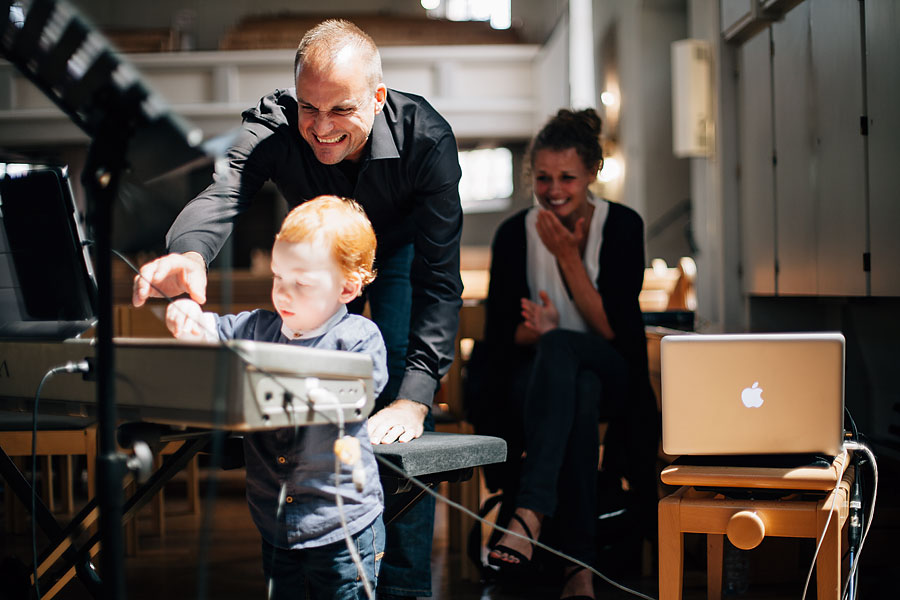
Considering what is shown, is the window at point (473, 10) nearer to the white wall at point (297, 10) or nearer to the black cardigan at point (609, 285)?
the white wall at point (297, 10)

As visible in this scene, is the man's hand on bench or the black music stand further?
the man's hand on bench

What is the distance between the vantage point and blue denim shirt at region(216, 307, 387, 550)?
4.01ft

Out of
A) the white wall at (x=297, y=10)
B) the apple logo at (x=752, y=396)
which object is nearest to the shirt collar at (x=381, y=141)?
the apple logo at (x=752, y=396)

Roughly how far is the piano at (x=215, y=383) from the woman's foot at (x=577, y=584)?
3.44 ft

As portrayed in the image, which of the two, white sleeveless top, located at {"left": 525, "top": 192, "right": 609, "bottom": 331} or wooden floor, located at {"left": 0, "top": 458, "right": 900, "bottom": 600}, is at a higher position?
white sleeveless top, located at {"left": 525, "top": 192, "right": 609, "bottom": 331}

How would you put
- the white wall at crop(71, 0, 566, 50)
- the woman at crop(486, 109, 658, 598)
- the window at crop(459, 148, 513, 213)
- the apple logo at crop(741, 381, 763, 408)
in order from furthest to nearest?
1. the white wall at crop(71, 0, 566, 50)
2. the window at crop(459, 148, 513, 213)
3. the woman at crop(486, 109, 658, 598)
4. the apple logo at crop(741, 381, 763, 408)

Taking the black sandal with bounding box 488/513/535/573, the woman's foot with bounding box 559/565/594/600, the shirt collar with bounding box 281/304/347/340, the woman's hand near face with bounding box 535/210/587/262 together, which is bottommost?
the woman's foot with bounding box 559/565/594/600

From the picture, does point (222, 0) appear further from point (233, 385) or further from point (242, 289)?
point (233, 385)

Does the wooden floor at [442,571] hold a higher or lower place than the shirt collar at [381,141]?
lower

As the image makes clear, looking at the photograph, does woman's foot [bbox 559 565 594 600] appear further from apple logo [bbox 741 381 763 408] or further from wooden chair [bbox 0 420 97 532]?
wooden chair [bbox 0 420 97 532]

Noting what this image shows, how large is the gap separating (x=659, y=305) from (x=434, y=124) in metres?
3.48

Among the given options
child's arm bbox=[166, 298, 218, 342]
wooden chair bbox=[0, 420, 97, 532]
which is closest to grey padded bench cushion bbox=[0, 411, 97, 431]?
wooden chair bbox=[0, 420, 97, 532]

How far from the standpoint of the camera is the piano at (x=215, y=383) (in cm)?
96

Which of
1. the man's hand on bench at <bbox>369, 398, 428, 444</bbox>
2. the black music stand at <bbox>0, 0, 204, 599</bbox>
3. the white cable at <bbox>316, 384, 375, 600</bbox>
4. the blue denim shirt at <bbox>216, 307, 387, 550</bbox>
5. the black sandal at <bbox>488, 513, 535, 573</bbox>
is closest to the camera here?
the black music stand at <bbox>0, 0, 204, 599</bbox>
